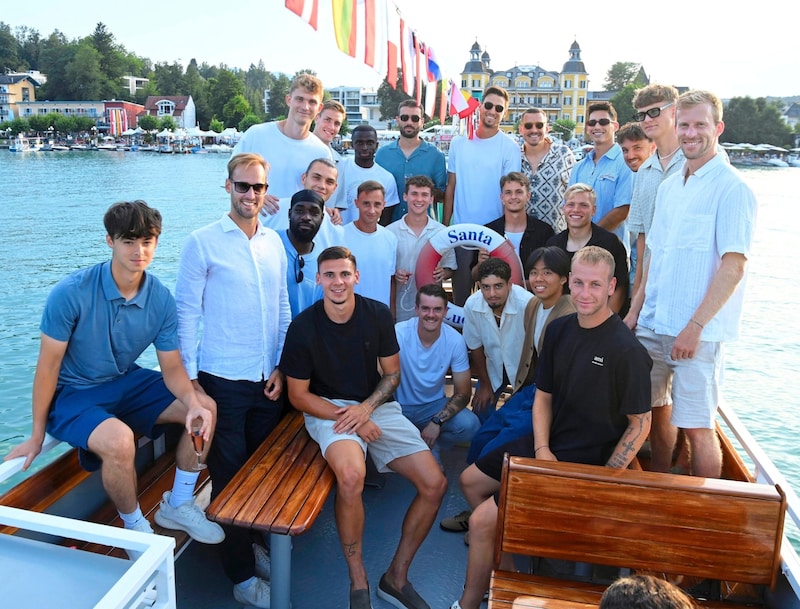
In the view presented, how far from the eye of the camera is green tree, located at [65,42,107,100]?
8725 cm

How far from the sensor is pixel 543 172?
459 centimetres

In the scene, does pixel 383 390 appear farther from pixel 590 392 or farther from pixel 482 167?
pixel 482 167

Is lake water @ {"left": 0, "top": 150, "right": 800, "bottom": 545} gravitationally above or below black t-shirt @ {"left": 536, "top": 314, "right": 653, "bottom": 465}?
below

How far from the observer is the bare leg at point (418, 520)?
2.66 metres

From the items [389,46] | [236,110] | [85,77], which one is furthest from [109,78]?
[389,46]

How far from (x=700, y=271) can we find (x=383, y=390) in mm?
1364

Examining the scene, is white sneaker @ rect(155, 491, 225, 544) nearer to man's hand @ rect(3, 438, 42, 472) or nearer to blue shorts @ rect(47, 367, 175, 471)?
blue shorts @ rect(47, 367, 175, 471)

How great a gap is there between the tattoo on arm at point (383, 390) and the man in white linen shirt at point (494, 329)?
2.33 ft

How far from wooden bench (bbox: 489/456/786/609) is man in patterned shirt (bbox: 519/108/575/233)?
8.73ft

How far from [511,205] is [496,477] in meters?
1.96

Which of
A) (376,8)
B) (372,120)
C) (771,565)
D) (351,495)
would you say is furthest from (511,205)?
(372,120)

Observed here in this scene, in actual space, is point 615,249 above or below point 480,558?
above

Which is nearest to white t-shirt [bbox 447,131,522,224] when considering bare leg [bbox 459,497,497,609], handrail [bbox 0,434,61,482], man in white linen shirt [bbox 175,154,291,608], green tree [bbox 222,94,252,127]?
man in white linen shirt [bbox 175,154,291,608]

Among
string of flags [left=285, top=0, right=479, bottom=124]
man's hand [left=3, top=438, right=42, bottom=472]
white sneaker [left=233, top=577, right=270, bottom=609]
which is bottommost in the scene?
white sneaker [left=233, top=577, right=270, bottom=609]
